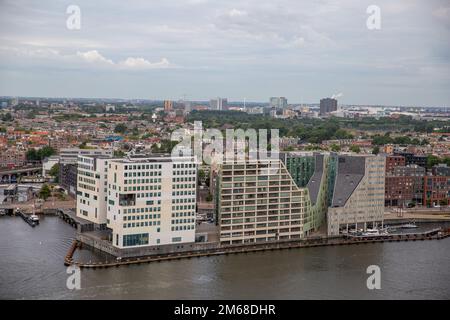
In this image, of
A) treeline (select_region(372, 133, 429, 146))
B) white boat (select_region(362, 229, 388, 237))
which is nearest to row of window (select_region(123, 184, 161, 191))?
white boat (select_region(362, 229, 388, 237))

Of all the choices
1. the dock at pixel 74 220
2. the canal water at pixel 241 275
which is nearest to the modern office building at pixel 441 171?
the canal water at pixel 241 275

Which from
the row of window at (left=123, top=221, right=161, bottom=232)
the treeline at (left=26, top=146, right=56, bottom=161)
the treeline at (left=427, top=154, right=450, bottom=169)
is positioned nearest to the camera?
the row of window at (left=123, top=221, right=161, bottom=232)

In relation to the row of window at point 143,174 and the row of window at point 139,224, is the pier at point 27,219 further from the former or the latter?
the row of window at point 143,174

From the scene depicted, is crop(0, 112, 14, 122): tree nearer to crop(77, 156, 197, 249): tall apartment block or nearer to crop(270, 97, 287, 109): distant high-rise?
crop(270, 97, 287, 109): distant high-rise

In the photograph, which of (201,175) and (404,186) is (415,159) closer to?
(404,186)

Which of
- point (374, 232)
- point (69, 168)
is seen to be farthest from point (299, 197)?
point (69, 168)
